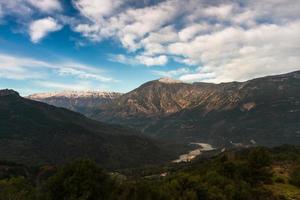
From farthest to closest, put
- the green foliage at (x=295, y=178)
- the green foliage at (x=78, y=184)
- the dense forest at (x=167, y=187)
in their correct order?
1. the green foliage at (x=295, y=178)
2. the dense forest at (x=167, y=187)
3. the green foliage at (x=78, y=184)

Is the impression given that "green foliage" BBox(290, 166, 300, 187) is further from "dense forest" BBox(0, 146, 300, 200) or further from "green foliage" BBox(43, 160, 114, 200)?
"green foliage" BBox(43, 160, 114, 200)

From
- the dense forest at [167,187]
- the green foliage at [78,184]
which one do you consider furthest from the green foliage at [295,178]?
the green foliage at [78,184]

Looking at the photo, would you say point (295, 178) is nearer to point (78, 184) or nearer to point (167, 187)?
point (167, 187)

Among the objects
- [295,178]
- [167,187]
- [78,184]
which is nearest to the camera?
[78,184]

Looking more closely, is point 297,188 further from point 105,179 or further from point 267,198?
point 105,179

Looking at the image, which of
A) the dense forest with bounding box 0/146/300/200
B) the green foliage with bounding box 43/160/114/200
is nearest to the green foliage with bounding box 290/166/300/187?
the dense forest with bounding box 0/146/300/200

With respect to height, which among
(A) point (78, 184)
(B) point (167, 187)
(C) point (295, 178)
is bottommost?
(C) point (295, 178)

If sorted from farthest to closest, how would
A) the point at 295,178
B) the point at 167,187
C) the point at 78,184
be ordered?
the point at 295,178 < the point at 167,187 < the point at 78,184

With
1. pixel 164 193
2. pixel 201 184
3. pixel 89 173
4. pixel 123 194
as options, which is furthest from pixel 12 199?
pixel 201 184

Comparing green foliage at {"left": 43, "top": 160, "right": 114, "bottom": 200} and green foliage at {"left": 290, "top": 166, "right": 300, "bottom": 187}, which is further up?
green foliage at {"left": 43, "top": 160, "right": 114, "bottom": 200}

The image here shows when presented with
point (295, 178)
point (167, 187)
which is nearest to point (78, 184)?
point (167, 187)

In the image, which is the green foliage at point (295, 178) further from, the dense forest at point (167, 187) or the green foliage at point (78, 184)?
the green foliage at point (78, 184)

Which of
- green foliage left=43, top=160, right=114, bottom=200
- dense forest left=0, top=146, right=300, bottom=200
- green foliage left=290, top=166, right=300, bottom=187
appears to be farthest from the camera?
green foliage left=290, top=166, right=300, bottom=187

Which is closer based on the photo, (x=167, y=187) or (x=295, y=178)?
(x=167, y=187)
